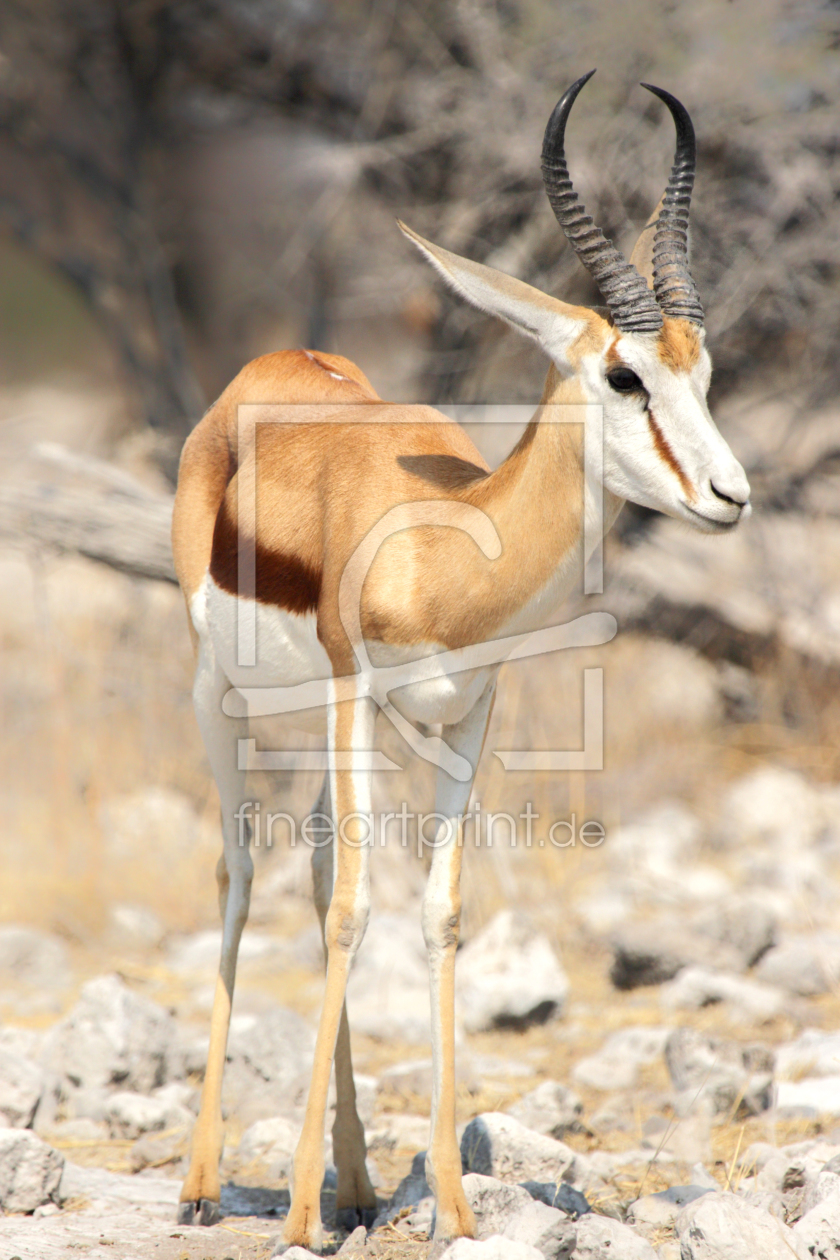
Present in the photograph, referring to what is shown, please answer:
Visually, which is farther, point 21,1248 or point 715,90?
point 715,90

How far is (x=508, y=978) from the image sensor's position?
574cm

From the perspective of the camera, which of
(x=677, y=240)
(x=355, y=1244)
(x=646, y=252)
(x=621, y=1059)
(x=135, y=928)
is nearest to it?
(x=355, y=1244)

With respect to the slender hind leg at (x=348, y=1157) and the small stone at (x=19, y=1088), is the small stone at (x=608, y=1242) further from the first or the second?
the small stone at (x=19, y=1088)

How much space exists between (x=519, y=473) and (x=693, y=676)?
22.6 ft

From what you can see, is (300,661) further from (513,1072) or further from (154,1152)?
(513,1072)

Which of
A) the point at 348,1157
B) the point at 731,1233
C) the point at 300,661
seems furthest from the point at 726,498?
the point at 348,1157

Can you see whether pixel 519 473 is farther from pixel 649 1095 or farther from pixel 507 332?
pixel 507 332

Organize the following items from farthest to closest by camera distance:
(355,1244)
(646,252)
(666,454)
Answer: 1. (646,252)
2. (355,1244)
3. (666,454)

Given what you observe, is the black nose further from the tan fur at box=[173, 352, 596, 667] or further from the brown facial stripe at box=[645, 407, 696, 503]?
the tan fur at box=[173, 352, 596, 667]

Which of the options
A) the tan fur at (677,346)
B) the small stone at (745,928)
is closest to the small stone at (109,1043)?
the small stone at (745,928)

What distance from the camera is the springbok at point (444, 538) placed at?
320 centimetres

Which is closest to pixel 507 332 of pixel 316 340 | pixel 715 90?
pixel 316 340

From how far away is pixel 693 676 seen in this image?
9.98 m

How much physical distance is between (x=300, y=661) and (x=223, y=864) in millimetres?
863
